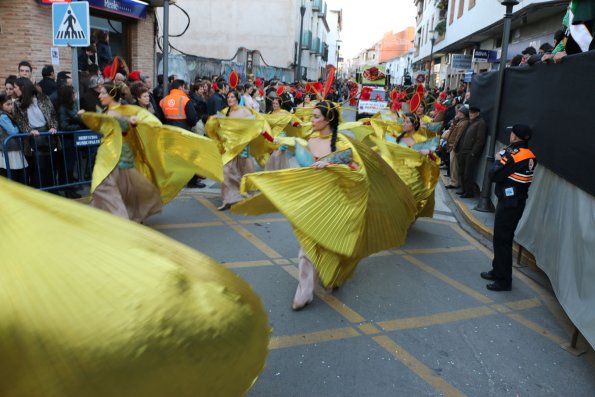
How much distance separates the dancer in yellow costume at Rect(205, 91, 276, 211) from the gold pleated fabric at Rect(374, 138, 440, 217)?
6.12ft

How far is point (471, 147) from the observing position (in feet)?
29.6

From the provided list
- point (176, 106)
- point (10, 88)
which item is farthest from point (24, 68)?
point (176, 106)

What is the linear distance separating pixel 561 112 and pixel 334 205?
275cm

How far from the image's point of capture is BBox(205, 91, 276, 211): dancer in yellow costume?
717cm

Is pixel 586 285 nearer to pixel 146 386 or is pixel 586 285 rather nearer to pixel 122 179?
pixel 146 386

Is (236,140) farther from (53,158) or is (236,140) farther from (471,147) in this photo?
(471,147)

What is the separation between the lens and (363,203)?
380cm

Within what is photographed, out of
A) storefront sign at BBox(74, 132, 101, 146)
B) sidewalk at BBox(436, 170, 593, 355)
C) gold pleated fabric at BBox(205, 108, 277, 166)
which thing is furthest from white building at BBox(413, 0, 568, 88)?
storefront sign at BBox(74, 132, 101, 146)

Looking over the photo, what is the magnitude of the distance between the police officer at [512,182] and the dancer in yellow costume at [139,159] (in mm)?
2978

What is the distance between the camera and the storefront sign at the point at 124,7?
1246 centimetres

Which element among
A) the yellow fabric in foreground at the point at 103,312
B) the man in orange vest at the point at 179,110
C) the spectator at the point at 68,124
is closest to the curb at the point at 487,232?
the man in orange vest at the point at 179,110

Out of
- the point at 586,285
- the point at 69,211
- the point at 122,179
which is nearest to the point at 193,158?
the point at 122,179

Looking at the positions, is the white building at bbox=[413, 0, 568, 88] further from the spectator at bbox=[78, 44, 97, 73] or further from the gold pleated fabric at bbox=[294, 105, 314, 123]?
the spectator at bbox=[78, 44, 97, 73]

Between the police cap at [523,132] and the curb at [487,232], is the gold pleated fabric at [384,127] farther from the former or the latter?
the police cap at [523,132]
